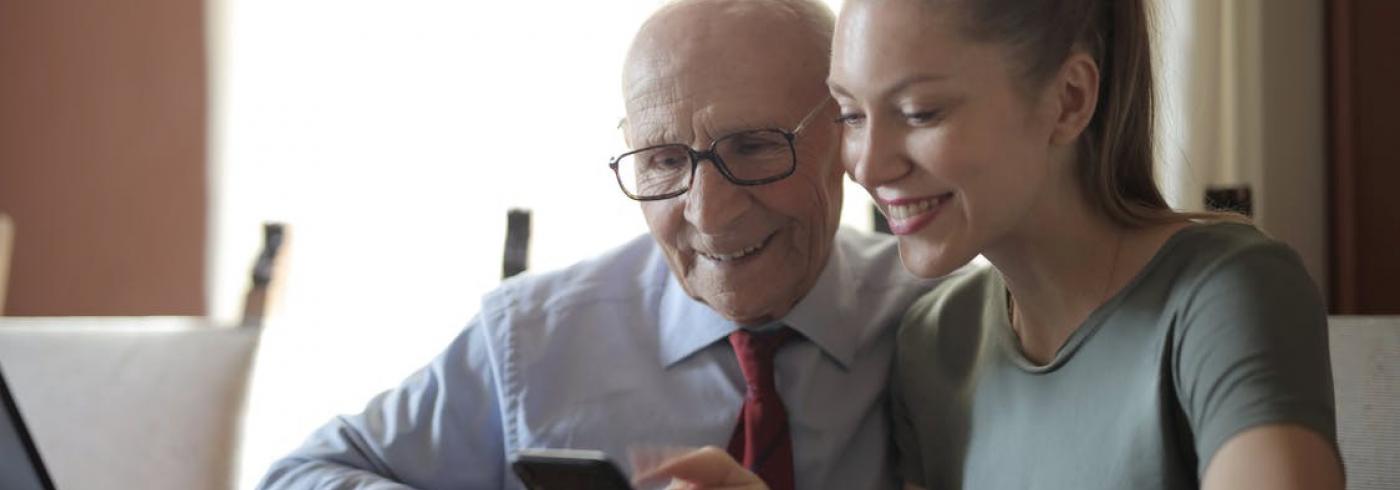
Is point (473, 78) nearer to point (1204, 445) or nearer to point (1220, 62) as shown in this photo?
point (1220, 62)

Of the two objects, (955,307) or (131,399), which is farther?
(131,399)

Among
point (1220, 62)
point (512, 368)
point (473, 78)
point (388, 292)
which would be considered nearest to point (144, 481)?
point (512, 368)

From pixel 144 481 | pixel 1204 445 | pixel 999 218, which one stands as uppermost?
pixel 999 218

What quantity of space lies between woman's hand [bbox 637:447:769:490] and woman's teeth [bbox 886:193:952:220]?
26cm

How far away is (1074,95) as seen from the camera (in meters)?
1.16

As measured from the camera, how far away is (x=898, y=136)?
1.15 m

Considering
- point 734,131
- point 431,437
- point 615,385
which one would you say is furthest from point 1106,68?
point 431,437

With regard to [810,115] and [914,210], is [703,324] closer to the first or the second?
[810,115]

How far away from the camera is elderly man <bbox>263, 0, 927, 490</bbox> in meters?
1.48

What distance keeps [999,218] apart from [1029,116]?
0.08 metres

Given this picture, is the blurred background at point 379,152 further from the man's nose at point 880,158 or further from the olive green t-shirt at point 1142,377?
the man's nose at point 880,158

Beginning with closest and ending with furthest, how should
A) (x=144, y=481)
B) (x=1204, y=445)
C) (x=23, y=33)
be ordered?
(x=1204, y=445) → (x=144, y=481) → (x=23, y=33)

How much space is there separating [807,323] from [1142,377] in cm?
49

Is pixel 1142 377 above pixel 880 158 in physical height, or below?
below
